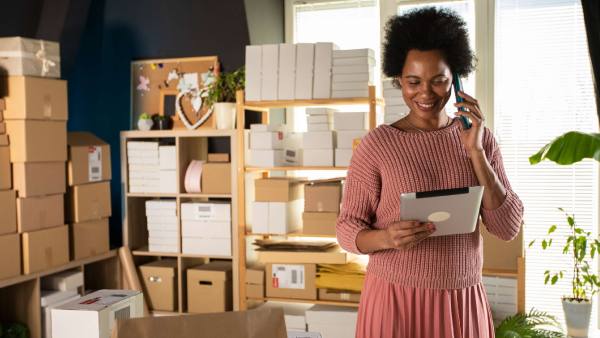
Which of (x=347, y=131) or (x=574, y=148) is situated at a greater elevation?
(x=347, y=131)

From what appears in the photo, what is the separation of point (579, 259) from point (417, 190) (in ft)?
7.62

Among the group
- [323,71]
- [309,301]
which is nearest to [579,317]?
[309,301]

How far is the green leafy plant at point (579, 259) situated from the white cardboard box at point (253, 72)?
5.87 ft

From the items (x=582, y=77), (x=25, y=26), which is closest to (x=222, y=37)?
(x=25, y=26)

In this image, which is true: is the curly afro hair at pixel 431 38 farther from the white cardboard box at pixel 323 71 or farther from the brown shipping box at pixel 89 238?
the brown shipping box at pixel 89 238

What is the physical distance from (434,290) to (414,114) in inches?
18.0

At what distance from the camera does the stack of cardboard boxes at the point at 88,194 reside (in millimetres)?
3910

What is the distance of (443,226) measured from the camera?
1617mm

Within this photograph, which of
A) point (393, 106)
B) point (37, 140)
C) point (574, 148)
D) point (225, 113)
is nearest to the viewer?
point (574, 148)

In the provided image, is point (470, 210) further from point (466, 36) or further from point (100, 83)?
point (100, 83)

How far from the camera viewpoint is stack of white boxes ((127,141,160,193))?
427 centimetres

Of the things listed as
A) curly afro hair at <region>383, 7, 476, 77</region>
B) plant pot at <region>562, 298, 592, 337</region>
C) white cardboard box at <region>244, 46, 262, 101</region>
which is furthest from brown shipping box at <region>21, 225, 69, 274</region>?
plant pot at <region>562, 298, 592, 337</region>

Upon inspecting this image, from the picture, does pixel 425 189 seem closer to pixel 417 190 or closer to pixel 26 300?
pixel 417 190

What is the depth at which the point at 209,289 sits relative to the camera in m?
4.14
